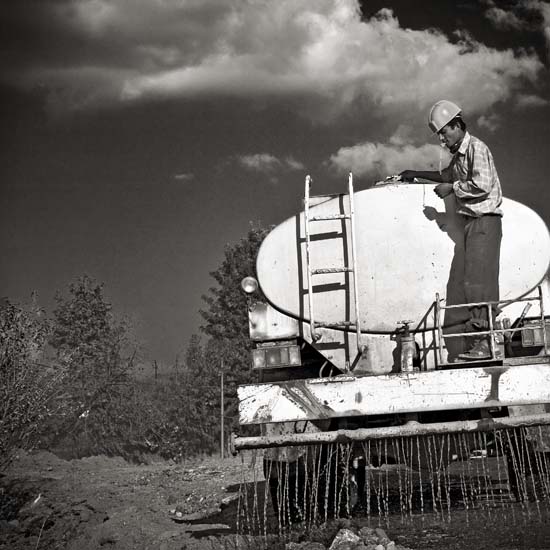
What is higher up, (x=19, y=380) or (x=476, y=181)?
(x=476, y=181)

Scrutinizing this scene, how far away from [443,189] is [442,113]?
54 cm

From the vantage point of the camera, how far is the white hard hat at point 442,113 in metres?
5.46

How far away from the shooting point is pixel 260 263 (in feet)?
19.2

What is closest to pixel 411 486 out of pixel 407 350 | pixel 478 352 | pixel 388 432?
pixel 388 432

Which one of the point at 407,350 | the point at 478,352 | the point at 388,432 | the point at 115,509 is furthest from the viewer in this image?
the point at 115,509

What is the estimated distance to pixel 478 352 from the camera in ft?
16.3

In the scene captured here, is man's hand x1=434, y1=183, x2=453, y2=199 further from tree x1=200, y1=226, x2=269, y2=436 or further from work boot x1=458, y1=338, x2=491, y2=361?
tree x1=200, y1=226, x2=269, y2=436

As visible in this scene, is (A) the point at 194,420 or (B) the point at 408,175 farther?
(A) the point at 194,420

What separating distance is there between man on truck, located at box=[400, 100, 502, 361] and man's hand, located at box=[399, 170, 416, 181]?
12.8 inches

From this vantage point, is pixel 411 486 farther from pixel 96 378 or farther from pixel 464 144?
pixel 96 378

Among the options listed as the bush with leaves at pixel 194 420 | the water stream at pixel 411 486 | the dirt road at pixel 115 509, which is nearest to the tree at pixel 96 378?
the bush with leaves at pixel 194 420

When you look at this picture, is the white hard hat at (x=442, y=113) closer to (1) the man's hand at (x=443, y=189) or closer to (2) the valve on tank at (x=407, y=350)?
(1) the man's hand at (x=443, y=189)

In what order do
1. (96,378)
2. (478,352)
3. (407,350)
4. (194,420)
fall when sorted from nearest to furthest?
(478,352)
(407,350)
(194,420)
(96,378)

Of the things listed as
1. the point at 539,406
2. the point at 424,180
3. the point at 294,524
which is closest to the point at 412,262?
the point at 424,180
